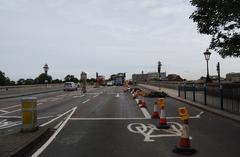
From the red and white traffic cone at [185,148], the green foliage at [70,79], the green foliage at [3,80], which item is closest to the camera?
the red and white traffic cone at [185,148]

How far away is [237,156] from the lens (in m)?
9.63

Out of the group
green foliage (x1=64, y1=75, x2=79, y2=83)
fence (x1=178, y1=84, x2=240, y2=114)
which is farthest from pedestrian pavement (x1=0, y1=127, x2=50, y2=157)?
green foliage (x1=64, y1=75, x2=79, y2=83)

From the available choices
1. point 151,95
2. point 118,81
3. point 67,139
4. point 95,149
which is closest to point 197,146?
point 95,149

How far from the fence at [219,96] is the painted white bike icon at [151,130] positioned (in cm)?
433

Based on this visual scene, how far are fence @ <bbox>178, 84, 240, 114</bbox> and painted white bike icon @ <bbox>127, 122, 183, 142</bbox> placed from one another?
433cm

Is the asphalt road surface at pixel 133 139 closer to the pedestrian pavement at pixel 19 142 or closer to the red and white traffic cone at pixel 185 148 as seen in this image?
the red and white traffic cone at pixel 185 148

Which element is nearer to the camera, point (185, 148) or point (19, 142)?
point (185, 148)

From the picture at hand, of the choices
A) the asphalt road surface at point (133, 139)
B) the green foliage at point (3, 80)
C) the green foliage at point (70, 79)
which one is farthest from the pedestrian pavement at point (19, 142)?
the green foliage at point (70, 79)

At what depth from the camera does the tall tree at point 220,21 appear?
2072 centimetres

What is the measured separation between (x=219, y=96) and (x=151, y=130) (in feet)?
28.6

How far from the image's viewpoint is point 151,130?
1444cm

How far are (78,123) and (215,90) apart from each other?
9.00m

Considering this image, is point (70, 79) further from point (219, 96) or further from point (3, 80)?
point (219, 96)

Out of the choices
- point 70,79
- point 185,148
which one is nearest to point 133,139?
point 185,148
